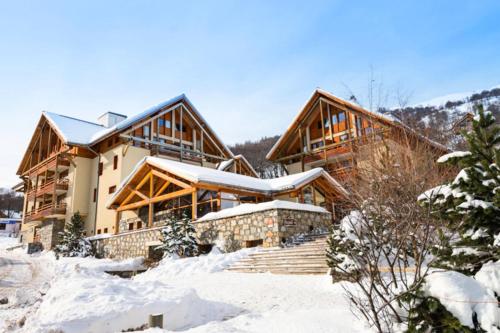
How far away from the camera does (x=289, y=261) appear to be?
9.95 meters

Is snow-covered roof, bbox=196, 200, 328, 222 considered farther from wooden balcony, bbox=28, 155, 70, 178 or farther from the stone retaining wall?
wooden balcony, bbox=28, 155, 70, 178

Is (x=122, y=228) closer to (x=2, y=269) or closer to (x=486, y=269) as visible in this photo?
(x=2, y=269)

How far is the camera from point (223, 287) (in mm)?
8094

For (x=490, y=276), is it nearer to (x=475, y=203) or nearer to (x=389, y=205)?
(x=475, y=203)

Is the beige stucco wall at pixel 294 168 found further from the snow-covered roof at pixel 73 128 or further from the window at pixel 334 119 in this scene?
the snow-covered roof at pixel 73 128

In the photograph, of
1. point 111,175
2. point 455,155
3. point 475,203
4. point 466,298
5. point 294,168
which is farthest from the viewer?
point 294,168

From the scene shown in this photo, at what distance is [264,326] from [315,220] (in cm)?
943

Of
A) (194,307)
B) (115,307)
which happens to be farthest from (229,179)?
(115,307)

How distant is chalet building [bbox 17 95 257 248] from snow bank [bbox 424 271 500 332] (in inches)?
794

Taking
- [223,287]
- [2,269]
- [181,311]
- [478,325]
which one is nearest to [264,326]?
[181,311]

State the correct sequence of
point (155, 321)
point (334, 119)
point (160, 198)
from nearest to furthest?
point (155, 321), point (160, 198), point (334, 119)

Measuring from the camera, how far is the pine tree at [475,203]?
3.19m

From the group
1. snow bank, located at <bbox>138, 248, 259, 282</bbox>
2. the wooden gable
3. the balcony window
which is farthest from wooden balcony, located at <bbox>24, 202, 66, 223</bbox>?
snow bank, located at <bbox>138, 248, 259, 282</bbox>

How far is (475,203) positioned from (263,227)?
9181 mm
